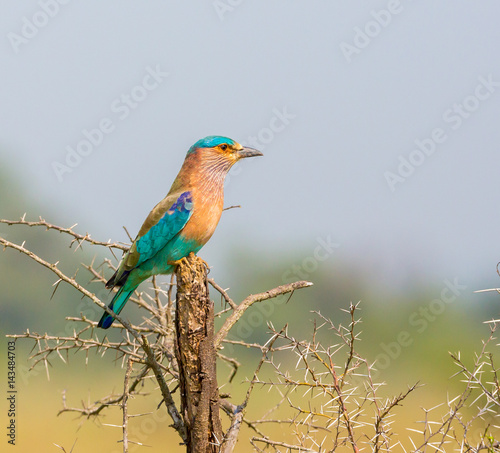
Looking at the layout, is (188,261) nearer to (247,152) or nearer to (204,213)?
(204,213)

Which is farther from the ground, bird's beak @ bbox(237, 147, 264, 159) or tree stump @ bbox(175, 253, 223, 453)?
bird's beak @ bbox(237, 147, 264, 159)

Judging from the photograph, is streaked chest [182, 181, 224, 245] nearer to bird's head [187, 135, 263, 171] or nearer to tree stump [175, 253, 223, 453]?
bird's head [187, 135, 263, 171]

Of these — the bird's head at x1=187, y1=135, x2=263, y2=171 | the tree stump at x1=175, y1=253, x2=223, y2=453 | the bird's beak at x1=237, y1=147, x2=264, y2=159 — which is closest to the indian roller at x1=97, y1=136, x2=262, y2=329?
the bird's head at x1=187, y1=135, x2=263, y2=171

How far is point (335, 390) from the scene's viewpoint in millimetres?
4070

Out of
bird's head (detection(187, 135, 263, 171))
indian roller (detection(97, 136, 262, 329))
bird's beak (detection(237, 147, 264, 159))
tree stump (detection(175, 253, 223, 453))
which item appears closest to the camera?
tree stump (detection(175, 253, 223, 453))

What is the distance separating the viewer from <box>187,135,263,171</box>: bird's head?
5938mm

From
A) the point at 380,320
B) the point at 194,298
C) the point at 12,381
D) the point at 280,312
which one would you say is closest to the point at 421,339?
the point at 380,320

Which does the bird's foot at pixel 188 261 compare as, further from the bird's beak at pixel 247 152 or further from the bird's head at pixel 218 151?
the bird's beak at pixel 247 152

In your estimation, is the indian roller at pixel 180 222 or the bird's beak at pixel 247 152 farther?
A: the bird's beak at pixel 247 152

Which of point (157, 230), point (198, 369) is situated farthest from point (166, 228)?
point (198, 369)

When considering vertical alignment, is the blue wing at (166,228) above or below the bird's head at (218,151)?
below

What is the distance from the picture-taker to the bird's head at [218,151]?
5.94 metres

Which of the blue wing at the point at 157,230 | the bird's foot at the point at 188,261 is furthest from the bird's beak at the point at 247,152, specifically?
the bird's foot at the point at 188,261

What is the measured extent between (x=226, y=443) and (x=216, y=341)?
71cm
